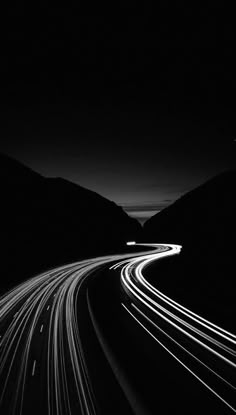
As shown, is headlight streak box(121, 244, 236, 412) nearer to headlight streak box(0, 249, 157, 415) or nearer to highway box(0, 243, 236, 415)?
highway box(0, 243, 236, 415)

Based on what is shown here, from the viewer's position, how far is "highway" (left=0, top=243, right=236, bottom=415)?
15984 millimetres

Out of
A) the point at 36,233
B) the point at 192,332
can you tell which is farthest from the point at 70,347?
the point at 36,233

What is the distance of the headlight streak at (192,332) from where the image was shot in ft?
58.6

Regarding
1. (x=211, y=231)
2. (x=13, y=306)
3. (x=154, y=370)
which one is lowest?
(x=154, y=370)

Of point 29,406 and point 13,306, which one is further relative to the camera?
point 13,306

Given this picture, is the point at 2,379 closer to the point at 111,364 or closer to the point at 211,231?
the point at 111,364

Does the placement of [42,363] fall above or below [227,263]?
→ below

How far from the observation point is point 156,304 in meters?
33.4

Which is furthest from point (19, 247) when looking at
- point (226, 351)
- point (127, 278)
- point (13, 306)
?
point (226, 351)

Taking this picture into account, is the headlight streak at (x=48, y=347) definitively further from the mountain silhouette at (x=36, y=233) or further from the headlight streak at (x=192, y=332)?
the mountain silhouette at (x=36, y=233)

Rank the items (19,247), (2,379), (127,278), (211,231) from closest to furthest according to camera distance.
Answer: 1. (2,379)
2. (127,278)
3. (211,231)
4. (19,247)

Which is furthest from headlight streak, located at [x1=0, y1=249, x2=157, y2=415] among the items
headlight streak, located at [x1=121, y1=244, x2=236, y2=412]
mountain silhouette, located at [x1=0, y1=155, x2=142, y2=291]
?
mountain silhouette, located at [x1=0, y1=155, x2=142, y2=291]

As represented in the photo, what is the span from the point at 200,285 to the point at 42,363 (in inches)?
1082

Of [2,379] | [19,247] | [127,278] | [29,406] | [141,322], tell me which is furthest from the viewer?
[19,247]
